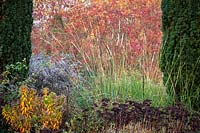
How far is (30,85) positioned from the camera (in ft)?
21.3

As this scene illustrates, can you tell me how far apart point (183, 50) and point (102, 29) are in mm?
3187

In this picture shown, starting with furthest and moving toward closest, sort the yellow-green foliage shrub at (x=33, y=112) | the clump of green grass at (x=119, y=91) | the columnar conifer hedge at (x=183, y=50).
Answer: the clump of green grass at (x=119, y=91), the columnar conifer hedge at (x=183, y=50), the yellow-green foliage shrub at (x=33, y=112)

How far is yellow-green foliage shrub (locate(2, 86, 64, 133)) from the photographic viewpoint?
4957 millimetres

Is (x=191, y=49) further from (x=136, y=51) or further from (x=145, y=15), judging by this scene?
(x=145, y=15)

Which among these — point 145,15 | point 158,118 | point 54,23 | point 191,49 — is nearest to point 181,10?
point 191,49

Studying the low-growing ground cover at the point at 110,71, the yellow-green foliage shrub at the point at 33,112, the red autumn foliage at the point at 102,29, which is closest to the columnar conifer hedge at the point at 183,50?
the low-growing ground cover at the point at 110,71

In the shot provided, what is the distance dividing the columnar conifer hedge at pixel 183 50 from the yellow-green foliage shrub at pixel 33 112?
5.75ft

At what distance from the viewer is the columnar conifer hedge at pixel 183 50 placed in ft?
20.0

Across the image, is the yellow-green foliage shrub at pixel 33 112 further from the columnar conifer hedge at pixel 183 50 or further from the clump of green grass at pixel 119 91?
the columnar conifer hedge at pixel 183 50

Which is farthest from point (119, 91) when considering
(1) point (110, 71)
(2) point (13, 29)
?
(2) point (13, 29)

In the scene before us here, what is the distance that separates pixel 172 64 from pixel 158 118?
110cm

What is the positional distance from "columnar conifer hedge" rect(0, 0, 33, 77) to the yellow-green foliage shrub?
112 centimetres

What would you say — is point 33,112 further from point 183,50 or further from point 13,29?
point 183,50

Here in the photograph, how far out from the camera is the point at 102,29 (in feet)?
30.0
